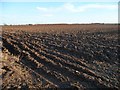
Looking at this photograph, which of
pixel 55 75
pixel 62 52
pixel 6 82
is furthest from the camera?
pixel 62 52

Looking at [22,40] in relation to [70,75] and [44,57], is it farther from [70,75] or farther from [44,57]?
[70,75]

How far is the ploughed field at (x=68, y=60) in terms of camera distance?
412 inches

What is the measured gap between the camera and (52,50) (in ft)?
46.1

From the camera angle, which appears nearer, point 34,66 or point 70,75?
point 70,75

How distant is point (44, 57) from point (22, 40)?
3304 millimetres

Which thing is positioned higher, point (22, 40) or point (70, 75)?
point (22, 40)

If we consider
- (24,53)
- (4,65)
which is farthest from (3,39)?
(4,65)

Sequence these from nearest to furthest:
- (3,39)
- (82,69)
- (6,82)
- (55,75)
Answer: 1. (6,82)
2. (55,75)
3. (82,69)
4. (3,39)

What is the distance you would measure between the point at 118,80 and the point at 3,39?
715 centimetres

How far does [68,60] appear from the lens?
1265 centimetres

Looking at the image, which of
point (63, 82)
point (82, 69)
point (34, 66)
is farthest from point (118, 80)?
point (34, 66)

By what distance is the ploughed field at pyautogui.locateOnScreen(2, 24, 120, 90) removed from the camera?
10477mm

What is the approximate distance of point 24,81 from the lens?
1023cm

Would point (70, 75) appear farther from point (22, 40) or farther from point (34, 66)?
point (22, 40)
